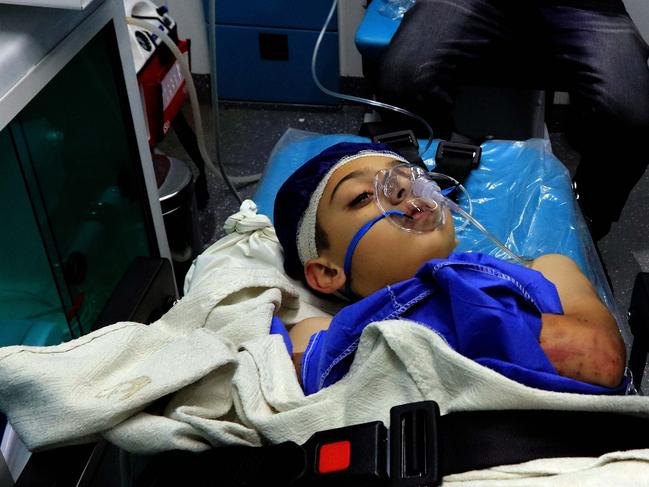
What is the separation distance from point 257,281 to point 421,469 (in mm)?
465

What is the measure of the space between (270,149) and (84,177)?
132 centimetres

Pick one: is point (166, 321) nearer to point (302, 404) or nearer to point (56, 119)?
point (302, 404)

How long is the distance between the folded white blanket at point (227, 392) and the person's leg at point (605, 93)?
1106 millimetres

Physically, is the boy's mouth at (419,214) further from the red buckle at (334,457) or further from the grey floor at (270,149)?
the grey floor at (270,149)

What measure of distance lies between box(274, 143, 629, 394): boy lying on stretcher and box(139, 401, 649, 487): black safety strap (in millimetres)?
87

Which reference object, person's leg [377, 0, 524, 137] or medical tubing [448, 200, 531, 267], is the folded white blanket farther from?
person's leg [377, 0, 524, 137]

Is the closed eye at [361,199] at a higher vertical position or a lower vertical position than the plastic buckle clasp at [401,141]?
higher

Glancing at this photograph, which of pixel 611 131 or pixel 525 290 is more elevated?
pixel 525 290

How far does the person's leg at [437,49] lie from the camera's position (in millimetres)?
1699

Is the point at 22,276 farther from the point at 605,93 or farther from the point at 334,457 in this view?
the point at 605,93

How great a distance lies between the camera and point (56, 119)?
102 cm

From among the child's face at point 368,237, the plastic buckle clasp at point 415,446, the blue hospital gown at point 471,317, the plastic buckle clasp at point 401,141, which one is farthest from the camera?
the plastic buckle clasp at point 401,141

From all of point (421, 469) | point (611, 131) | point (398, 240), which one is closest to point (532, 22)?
point (611, 131)

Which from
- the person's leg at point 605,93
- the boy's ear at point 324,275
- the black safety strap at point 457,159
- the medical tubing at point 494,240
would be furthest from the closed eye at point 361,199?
the person's leg at point 605,93
